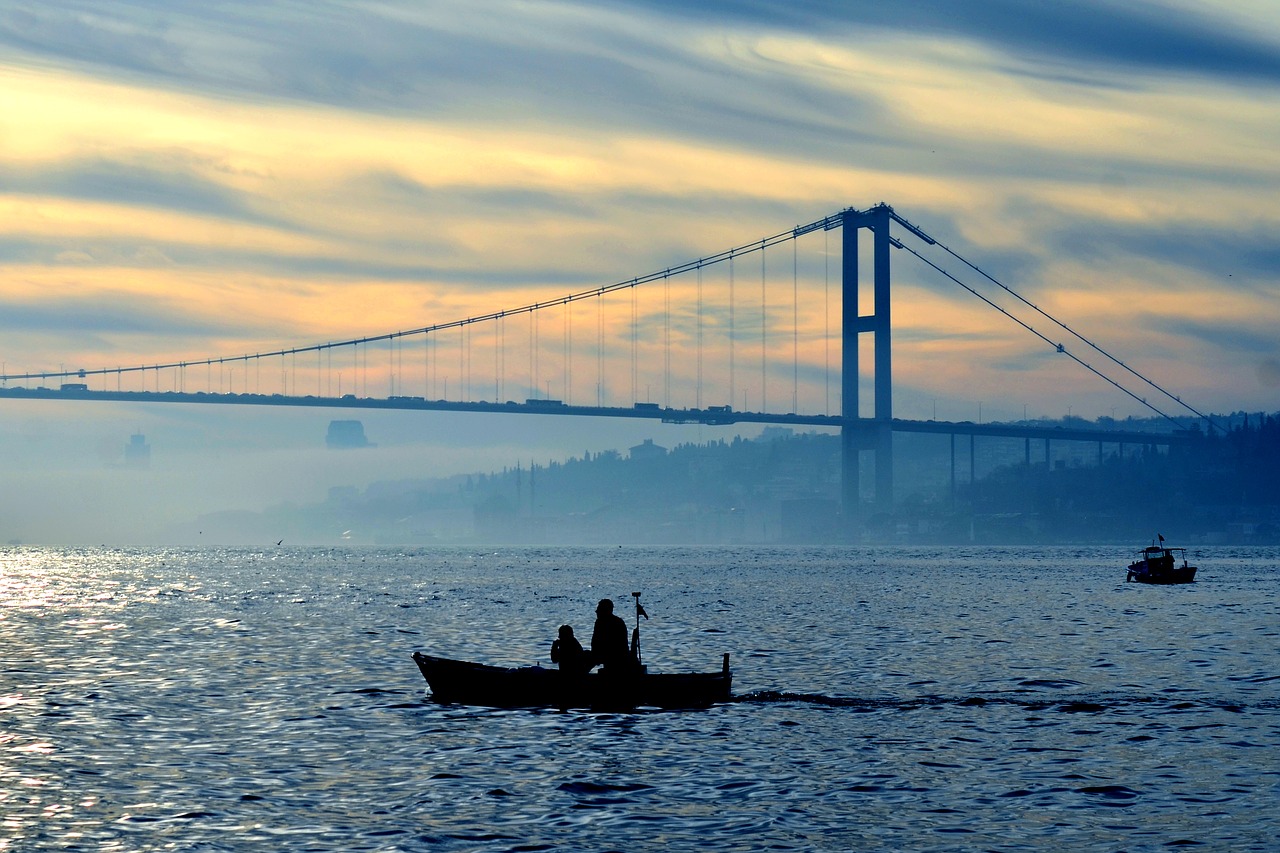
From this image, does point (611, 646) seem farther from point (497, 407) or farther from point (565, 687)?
point (497, 407)

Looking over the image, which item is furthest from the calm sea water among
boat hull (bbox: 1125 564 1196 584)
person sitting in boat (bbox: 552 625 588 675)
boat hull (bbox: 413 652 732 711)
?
boat hull (bbox: 1125 564 1196 584)

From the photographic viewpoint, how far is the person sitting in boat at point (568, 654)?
26.7 m

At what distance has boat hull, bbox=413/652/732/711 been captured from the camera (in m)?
26.8

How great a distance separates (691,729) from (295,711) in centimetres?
725

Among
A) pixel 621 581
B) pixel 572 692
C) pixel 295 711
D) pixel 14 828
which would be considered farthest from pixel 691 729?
pixel 621 581

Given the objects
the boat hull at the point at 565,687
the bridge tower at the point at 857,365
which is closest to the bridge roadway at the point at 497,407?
the bridge tower at the point at 857,365

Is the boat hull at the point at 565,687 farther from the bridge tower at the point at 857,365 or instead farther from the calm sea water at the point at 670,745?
the bridge tower at the point at 857,365

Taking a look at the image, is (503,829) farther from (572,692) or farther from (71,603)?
(71,603)

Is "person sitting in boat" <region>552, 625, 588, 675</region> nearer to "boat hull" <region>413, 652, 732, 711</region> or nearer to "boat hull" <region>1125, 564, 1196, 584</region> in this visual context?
"boat hull" <region>413, 652, 732, 711</region>

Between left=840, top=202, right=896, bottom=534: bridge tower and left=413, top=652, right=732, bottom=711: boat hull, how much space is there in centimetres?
11278

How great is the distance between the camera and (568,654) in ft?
87.8

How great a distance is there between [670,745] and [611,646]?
3126 mm

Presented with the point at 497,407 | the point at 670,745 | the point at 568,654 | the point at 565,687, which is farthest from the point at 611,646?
the point at 497,407

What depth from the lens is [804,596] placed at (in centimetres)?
7850
